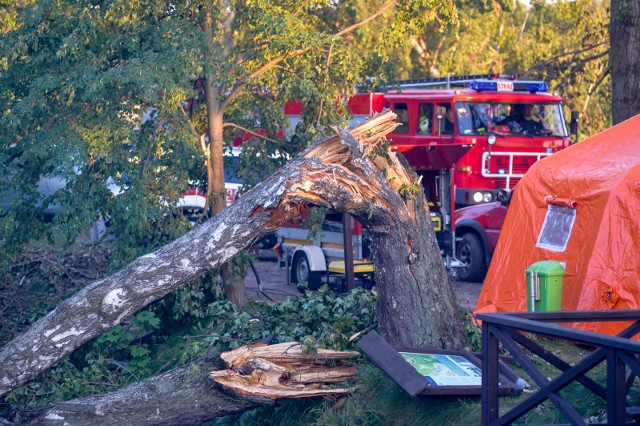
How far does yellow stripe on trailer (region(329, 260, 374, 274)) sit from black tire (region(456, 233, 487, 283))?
2.08 metres

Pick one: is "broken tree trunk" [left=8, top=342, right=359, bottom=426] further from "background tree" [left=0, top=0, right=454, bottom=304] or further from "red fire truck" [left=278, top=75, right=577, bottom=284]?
"red fire truck" [left=278, top=75, right=577, bottom=284]

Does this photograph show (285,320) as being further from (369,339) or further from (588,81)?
(588,81)

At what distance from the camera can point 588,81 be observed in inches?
753

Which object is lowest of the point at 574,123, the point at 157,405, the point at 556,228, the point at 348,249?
the point at 157,405

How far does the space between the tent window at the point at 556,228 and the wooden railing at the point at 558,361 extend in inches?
133

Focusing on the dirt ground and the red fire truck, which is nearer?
the dirt ground

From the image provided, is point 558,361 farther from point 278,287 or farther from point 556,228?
point 278,287

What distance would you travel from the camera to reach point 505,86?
15.1 meters

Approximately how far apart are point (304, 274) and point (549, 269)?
16.2 feet

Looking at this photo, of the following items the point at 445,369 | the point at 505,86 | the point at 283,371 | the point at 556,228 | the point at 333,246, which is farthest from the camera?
the point at 505,86

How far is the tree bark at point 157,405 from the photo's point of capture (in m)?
6.71

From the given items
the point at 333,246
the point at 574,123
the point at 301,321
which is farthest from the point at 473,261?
the point at 574,123

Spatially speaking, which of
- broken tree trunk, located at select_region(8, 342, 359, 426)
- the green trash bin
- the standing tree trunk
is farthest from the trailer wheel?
the standing tree trunk

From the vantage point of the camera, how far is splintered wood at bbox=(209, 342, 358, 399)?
664 cm
